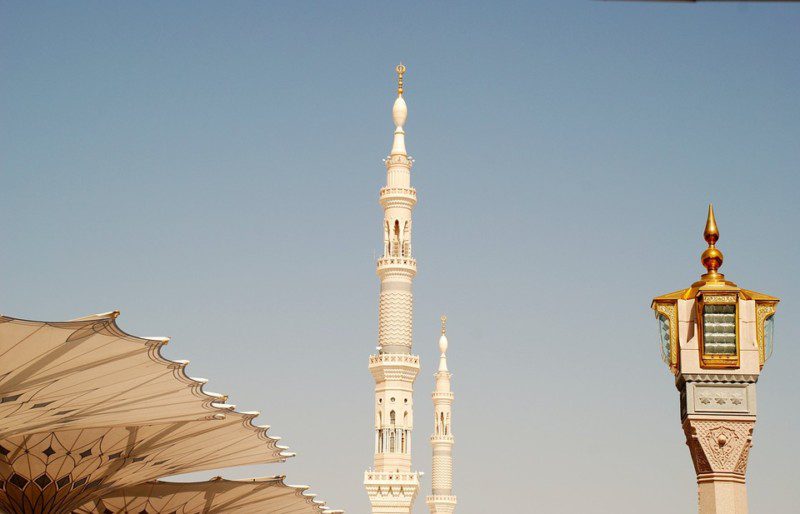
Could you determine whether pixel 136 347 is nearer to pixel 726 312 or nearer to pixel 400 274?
pixel 726 312

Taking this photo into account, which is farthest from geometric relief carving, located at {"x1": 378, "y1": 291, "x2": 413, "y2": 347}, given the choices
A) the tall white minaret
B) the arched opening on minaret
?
the arched opening on minaret

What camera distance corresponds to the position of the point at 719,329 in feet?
46.2

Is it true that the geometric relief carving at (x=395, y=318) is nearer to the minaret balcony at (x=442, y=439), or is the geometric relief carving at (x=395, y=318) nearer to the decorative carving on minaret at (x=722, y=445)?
the minaret balcony at (x=442, y=439)

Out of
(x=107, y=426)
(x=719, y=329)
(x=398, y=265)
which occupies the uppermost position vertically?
(x=398, y=265)

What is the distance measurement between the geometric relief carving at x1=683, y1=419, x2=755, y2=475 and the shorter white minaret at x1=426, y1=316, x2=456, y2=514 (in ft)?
204

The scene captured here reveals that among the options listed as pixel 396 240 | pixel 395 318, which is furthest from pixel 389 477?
pixel 396 240

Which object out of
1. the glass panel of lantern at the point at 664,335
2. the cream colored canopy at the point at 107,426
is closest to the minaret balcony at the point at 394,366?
the cream colored canopy at the point at 107,426

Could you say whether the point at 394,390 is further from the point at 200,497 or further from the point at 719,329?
the point at 719,329

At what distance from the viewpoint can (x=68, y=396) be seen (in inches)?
1131

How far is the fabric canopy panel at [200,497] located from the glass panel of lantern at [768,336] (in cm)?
3358

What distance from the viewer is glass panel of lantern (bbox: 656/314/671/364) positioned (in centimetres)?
1423

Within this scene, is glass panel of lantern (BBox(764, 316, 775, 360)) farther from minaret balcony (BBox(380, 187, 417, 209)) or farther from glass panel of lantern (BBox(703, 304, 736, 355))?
minaret balcony (BBox(380, 187, 417, 209))

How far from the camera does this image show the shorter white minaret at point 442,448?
7538 centimetres

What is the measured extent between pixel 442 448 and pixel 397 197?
2436 centimetres
